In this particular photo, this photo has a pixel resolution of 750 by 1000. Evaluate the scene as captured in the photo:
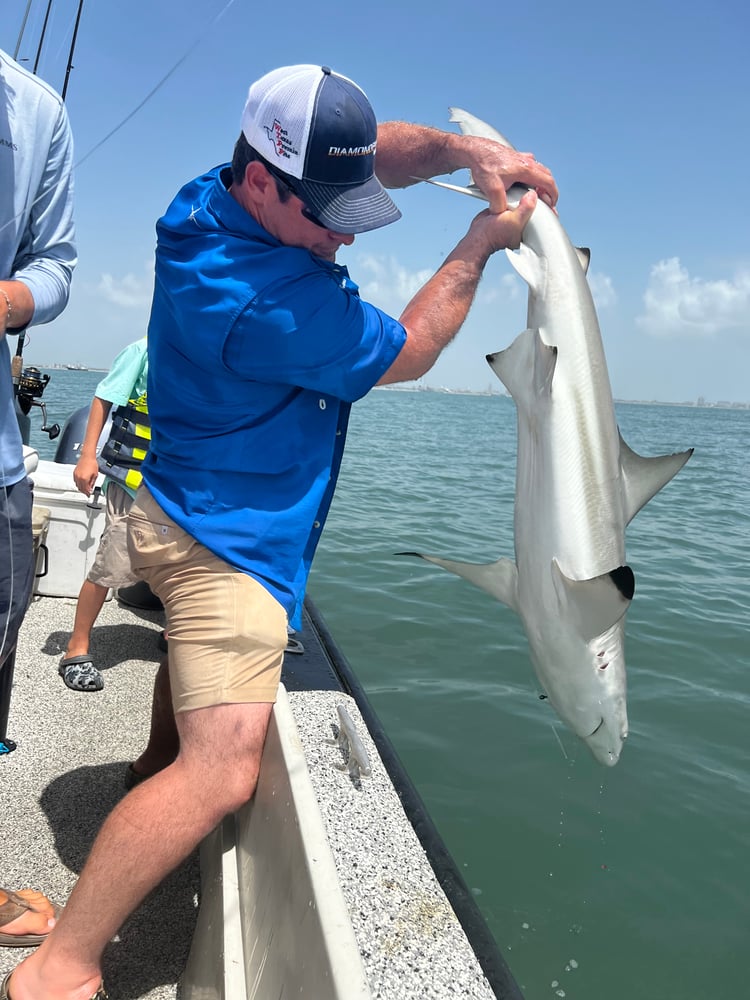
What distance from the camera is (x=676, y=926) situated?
348 centimetres

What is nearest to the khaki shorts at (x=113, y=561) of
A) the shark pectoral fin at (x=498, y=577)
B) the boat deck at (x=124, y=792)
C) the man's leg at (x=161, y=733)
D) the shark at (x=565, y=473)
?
the boat deck at (x=124, y=792)

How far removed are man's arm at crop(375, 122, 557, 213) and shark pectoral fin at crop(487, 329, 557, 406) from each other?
378 millimetres

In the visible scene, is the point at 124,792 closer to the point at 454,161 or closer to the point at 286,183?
the point at 286,183

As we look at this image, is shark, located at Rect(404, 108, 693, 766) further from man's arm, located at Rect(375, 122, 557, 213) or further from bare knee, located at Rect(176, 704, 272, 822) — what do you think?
bare knee, located at Rect(176, 704, 272, 822)

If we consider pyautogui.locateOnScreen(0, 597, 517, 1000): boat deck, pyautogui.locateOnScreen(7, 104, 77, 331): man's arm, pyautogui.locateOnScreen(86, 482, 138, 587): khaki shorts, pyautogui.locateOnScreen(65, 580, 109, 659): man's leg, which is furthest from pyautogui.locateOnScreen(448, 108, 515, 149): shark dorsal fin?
pyautogui.locateOnScreen(65, 580, 109, 659): man's leg

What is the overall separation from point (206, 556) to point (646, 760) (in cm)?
373

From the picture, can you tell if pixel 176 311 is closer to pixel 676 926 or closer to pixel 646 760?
pixel 676 926

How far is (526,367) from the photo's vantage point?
230 cm

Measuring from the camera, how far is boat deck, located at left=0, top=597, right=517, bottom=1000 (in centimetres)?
164

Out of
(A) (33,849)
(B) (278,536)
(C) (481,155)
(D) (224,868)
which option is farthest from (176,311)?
(A) (33,849)

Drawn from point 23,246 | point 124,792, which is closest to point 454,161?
point 23,246

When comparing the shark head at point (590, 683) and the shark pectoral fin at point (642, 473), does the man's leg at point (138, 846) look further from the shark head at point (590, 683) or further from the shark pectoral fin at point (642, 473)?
the shark pectoral fin at point (642, 473)

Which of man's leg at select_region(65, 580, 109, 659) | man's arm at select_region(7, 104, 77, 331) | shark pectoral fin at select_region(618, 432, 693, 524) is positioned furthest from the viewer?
man's leg at select_region(65, 580, 109, 659)

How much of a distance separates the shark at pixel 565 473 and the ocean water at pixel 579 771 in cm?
159
